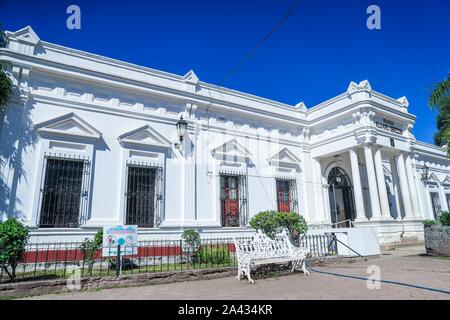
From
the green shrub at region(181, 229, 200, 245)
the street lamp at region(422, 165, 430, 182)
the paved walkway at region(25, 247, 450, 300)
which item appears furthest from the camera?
the street lamp at region(422, 165, 430, 182)

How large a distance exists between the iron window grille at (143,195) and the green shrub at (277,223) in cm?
372

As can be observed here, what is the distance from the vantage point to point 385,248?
40.2ft

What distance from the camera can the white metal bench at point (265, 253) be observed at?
6980 mm

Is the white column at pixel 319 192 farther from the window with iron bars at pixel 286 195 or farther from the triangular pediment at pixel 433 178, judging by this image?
the triangular pediment at pixel 433 178

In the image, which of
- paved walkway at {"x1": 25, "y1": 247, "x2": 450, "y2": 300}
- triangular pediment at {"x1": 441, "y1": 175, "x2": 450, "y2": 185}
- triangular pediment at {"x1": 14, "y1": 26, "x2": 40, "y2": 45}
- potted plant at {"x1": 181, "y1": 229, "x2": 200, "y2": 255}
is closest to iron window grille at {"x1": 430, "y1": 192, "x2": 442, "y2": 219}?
triangular pediment at {"x1": 441, "y1": 175, "x2": 450, "y2": 185}

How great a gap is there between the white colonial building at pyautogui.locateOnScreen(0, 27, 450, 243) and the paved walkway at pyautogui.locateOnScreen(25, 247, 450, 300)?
410cm

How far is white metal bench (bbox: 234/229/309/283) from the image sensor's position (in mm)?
6980

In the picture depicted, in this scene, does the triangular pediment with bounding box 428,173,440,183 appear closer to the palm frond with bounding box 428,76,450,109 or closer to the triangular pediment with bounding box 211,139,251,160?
the palm frond with bounding box 428,76,450,109

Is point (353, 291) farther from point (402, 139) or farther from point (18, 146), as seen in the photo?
point (402, 139)

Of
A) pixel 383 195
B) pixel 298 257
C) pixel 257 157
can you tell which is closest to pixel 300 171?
pixel 257 157

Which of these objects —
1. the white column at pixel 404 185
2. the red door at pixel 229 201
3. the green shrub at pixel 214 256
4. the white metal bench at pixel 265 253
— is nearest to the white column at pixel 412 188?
the white column at pixel 404 185

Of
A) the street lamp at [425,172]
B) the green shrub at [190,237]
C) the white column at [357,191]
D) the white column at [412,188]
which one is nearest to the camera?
the green shrub at [190,237]
